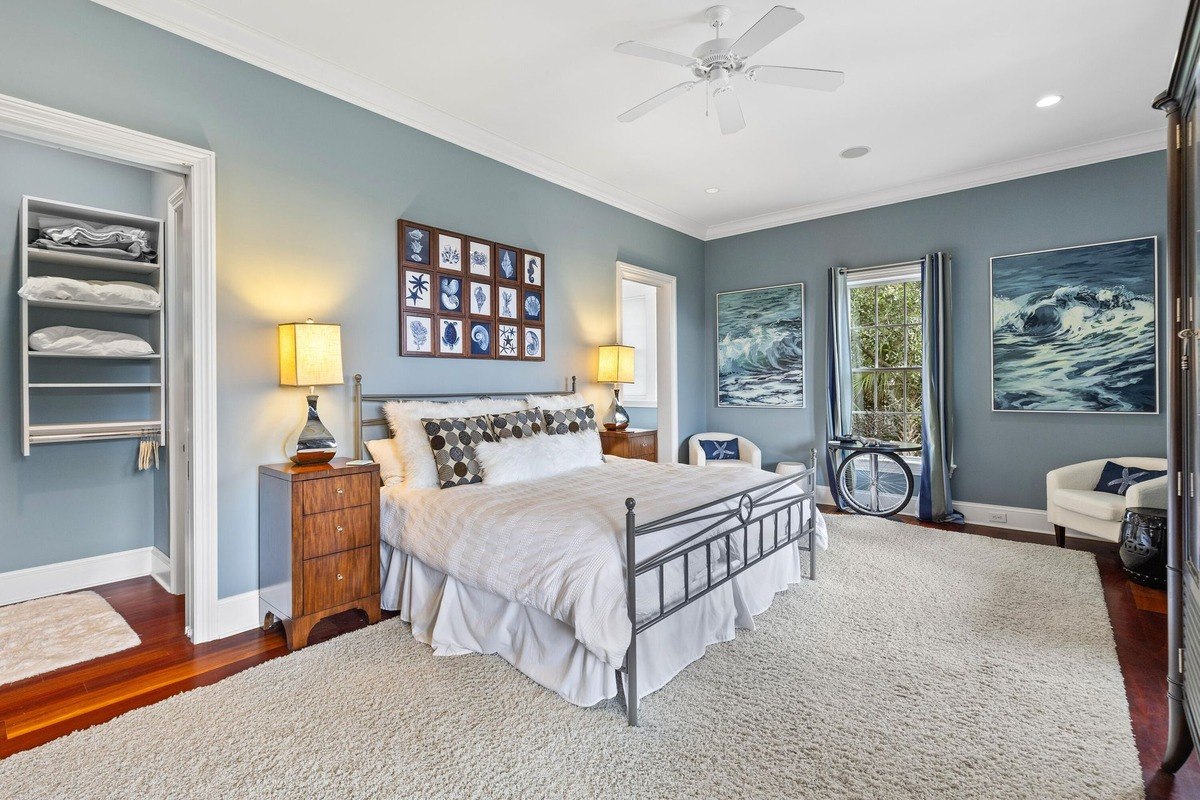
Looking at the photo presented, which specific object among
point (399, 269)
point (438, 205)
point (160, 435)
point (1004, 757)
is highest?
point (438, 205)

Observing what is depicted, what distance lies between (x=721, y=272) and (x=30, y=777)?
609 centimetres

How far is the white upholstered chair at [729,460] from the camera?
554cm

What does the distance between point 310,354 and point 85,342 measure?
1650 mm

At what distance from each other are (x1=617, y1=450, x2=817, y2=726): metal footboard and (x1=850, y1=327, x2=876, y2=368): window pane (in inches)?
99.3

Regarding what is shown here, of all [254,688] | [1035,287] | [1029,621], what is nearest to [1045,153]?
[1035,287]

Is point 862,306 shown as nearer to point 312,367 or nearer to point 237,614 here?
point 312,367

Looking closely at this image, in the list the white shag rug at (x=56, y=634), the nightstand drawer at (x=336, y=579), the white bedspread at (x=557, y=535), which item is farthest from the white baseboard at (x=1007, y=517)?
the white shag rug at (x=56, y=634)

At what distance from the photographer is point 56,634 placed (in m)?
2.80

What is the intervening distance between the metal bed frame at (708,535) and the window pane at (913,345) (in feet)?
7.66

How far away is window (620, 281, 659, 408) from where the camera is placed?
22.6 ft

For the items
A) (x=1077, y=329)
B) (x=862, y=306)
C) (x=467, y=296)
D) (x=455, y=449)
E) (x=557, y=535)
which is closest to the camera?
(x=557, y=535)

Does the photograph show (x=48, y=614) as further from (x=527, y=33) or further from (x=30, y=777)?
(x=527, y=33)

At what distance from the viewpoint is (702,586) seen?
98.6 inches

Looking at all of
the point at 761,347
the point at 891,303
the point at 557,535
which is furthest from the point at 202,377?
the point at 891,303
